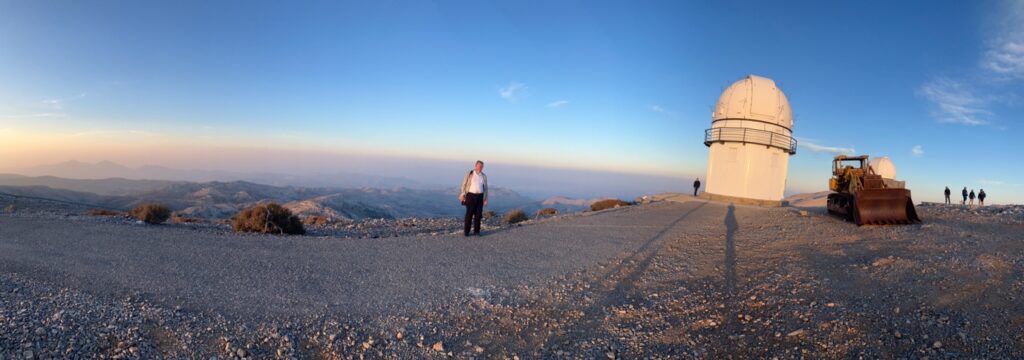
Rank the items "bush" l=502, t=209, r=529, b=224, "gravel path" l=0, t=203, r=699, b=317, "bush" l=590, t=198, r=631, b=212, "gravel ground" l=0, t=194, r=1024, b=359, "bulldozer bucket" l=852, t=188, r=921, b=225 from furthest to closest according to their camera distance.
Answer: "bush" l=590, t=198, r=631, b=212 < "bush" l=502, t=209, r=529, b=224 < "bulldozer bucket" l=852, t=188, r=921, b=225 < "gravel path" l=0, t=203, r=699, b=317 < "gravel ground" l=0, t=194, r=1024, b=359

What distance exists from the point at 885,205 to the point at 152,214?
1974 cm

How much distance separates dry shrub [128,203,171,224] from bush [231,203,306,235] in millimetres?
1818

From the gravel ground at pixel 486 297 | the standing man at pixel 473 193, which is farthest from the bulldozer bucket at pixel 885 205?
the standing man at pixel 473 193

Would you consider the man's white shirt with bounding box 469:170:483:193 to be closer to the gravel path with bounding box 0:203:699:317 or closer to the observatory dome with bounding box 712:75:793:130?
the gravel path with bounding box 0:203:699:317

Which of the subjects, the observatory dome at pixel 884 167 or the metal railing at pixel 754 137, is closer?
the metal railing at pixel 754 137

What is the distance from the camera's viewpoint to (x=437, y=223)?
16.5 metres

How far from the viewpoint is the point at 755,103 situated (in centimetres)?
2480

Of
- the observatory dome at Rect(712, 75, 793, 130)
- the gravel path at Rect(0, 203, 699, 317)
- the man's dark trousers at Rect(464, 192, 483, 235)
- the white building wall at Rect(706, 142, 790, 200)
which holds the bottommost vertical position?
the gravel path at Rect(0, 203, 699, 317)

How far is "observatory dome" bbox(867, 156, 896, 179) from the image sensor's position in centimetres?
3171

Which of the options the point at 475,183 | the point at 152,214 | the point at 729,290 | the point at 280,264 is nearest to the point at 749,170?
the point at 475,183

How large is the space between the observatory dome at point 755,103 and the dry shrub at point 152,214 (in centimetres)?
2444

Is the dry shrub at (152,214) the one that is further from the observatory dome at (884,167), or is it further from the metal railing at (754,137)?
the observatory dome at (884,167)

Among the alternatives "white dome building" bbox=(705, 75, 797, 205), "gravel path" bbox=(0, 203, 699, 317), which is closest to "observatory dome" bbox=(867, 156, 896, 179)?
"white dome building" bbox=(705, 75, 797, 205)

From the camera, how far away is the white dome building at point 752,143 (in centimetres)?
2472
